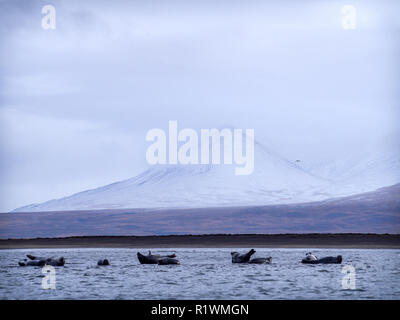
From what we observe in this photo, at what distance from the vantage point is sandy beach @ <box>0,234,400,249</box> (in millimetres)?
105000

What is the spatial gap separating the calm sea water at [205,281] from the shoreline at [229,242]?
A: 1539 inches

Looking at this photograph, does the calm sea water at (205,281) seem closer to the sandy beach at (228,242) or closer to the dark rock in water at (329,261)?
the dark rock in water at (329,261)

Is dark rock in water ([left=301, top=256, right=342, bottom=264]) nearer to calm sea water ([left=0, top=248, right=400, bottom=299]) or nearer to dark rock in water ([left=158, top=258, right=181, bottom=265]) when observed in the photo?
calm sea water ([left=0, top=248, right=400, bottom=299])

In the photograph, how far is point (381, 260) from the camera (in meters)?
67.5

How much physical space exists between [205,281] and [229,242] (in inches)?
2515

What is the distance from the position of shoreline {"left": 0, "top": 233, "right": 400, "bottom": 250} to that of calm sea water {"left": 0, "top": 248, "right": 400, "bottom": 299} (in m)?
39.1

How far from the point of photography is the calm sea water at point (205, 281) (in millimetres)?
41438

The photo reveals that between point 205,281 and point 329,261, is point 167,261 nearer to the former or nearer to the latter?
point 329,261

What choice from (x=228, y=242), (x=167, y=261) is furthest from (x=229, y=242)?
(x=167, y=261)

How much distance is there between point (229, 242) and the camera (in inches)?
4432

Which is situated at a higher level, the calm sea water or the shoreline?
the shoreline

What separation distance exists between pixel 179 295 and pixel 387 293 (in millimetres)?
10688

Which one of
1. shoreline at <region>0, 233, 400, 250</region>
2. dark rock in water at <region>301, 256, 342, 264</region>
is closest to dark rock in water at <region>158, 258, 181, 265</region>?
dark rock in water at <region>301, 256, 342, 264</region>
